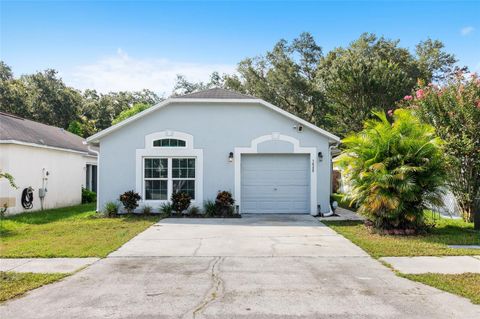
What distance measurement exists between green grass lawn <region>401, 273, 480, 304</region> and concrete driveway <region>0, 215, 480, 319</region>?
0.19m

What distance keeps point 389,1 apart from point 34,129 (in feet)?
51.2

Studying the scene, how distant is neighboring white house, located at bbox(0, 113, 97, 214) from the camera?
13759mm

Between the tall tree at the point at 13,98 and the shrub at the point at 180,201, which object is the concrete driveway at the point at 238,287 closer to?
the shrub at the point at 180,201

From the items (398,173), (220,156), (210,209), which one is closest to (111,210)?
(210,209)

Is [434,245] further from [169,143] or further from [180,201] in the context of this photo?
[169,143]

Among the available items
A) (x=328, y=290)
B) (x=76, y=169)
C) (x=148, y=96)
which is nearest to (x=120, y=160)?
(x=76, y=169)

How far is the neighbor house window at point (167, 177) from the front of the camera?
45.3ft

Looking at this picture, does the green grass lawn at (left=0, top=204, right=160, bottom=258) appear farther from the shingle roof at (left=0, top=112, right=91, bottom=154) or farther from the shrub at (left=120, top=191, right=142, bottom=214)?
the shingle roof at (left=0, top=112, right=91, bottom=154)

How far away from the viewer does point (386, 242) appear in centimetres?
881

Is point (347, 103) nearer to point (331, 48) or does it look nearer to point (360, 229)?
point (331, 48)

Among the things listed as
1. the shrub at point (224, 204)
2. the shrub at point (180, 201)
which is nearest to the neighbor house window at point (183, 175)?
the shrub at point (180, 201)

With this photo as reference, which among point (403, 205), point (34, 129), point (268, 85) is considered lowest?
point (403, 205)

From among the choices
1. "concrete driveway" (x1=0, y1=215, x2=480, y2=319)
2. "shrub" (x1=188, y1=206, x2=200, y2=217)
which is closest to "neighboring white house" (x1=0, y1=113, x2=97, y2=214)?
"shrub" (x1=188, y1=206, x2=200, y2=217)

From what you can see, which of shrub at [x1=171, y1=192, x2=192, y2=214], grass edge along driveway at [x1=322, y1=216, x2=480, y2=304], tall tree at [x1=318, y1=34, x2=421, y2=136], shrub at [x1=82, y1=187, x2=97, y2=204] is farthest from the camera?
tall tree at [x1=318, y1=34, x2=421, y2=136]
